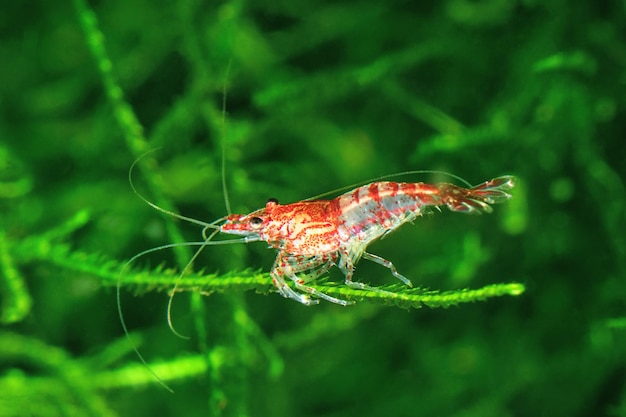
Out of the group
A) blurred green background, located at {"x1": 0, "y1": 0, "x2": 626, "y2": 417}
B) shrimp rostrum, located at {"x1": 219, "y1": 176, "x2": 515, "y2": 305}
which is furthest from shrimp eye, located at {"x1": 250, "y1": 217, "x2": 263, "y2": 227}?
blurred green background, located at {"x1": 0, "y1": 0, "x2": 626, "y2": 417}

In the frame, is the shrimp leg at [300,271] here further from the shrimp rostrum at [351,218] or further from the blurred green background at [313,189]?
the blurred green background at [313,189]

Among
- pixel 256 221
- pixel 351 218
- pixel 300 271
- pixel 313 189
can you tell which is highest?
pixel 313 189

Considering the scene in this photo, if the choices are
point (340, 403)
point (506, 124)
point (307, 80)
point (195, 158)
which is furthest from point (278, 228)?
point (340, 403)

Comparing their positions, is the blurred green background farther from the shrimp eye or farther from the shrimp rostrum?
the shrimp rostrum

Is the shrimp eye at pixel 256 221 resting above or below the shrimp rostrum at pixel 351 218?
above

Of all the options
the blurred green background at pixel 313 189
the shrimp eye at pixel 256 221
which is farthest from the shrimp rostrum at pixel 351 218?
the blurred green background at pixel 313 189

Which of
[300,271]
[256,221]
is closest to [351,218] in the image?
[300,271]

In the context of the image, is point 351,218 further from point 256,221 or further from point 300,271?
point 256,221
